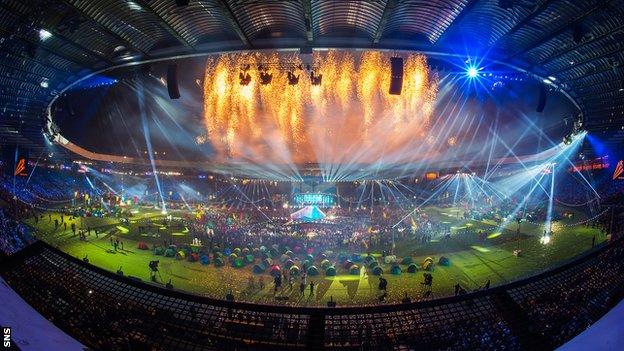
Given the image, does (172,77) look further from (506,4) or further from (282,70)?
(506,4)

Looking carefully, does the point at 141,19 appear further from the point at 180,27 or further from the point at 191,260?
the point at 191,260

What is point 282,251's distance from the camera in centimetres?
2055

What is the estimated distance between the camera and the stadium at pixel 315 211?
2750 mm

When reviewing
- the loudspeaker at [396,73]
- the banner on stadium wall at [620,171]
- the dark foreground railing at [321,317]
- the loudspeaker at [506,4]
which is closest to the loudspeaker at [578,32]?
the loudspeaker at [506,4]

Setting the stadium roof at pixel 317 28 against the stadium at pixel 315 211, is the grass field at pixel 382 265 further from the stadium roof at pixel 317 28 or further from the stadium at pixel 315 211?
the stadium roof at pixel 317 28

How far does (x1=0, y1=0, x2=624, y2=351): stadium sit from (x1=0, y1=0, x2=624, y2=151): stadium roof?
4 centimetres

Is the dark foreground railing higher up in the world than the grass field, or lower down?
higher up

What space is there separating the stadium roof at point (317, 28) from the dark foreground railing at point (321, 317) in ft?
15.1

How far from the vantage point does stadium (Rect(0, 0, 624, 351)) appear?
2.75 metres

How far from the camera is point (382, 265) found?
1892 centimetres

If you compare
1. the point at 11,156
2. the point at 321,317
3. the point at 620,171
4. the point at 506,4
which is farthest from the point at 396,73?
the point at 11,156

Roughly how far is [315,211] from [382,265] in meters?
10.0

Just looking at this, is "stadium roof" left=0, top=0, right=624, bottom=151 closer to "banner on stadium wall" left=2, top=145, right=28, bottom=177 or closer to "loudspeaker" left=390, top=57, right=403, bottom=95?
"loudspeaker" left=390, top=57, right=403, bottom=95

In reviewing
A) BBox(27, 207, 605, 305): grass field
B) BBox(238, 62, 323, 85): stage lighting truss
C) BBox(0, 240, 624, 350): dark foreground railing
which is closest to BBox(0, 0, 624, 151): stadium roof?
BBox(0, 240, 624, 350): dark foreground railing
